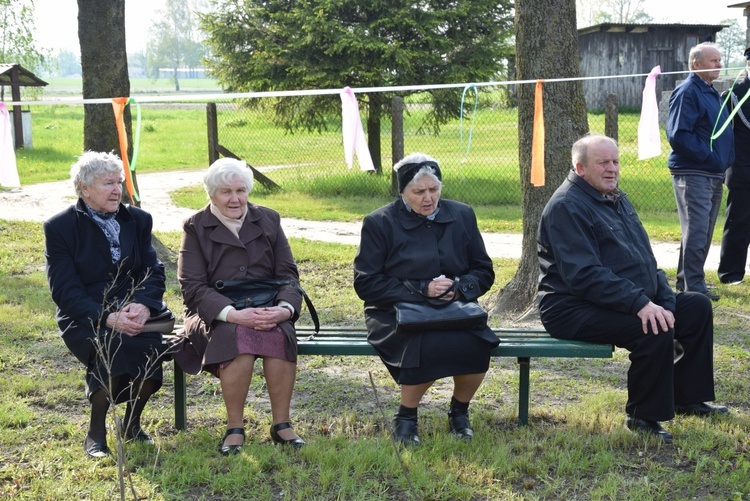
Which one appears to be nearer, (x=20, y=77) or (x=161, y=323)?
(x=161, y=323)

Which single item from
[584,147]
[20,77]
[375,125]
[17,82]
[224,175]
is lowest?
[224,175]

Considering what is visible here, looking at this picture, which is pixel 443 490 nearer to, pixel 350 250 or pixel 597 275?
pixel 597 275

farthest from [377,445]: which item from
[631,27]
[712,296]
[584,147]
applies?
[631,27]

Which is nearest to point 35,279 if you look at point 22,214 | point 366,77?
point 22,214

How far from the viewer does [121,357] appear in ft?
13.5

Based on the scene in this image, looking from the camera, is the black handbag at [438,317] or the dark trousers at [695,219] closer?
the black handbag at [438,317]

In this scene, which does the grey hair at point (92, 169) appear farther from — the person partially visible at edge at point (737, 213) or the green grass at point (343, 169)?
the green grass at point (343, 169)

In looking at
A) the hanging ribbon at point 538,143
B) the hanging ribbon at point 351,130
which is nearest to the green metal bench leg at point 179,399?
the hanging ribbon at point 351,130

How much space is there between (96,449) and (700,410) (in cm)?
300

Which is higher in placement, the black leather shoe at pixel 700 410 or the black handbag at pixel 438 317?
the black handbag at pixel 438 317

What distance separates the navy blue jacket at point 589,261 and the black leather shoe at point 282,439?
54.8 inches

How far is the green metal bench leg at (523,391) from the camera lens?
4348 millimetres

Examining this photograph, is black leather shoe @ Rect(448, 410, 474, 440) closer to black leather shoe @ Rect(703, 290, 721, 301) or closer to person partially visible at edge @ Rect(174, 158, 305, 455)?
person partially visible at edge @ Rect(174, 158, 305, 455)

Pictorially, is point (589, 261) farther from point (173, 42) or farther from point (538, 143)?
point (173, 42)
